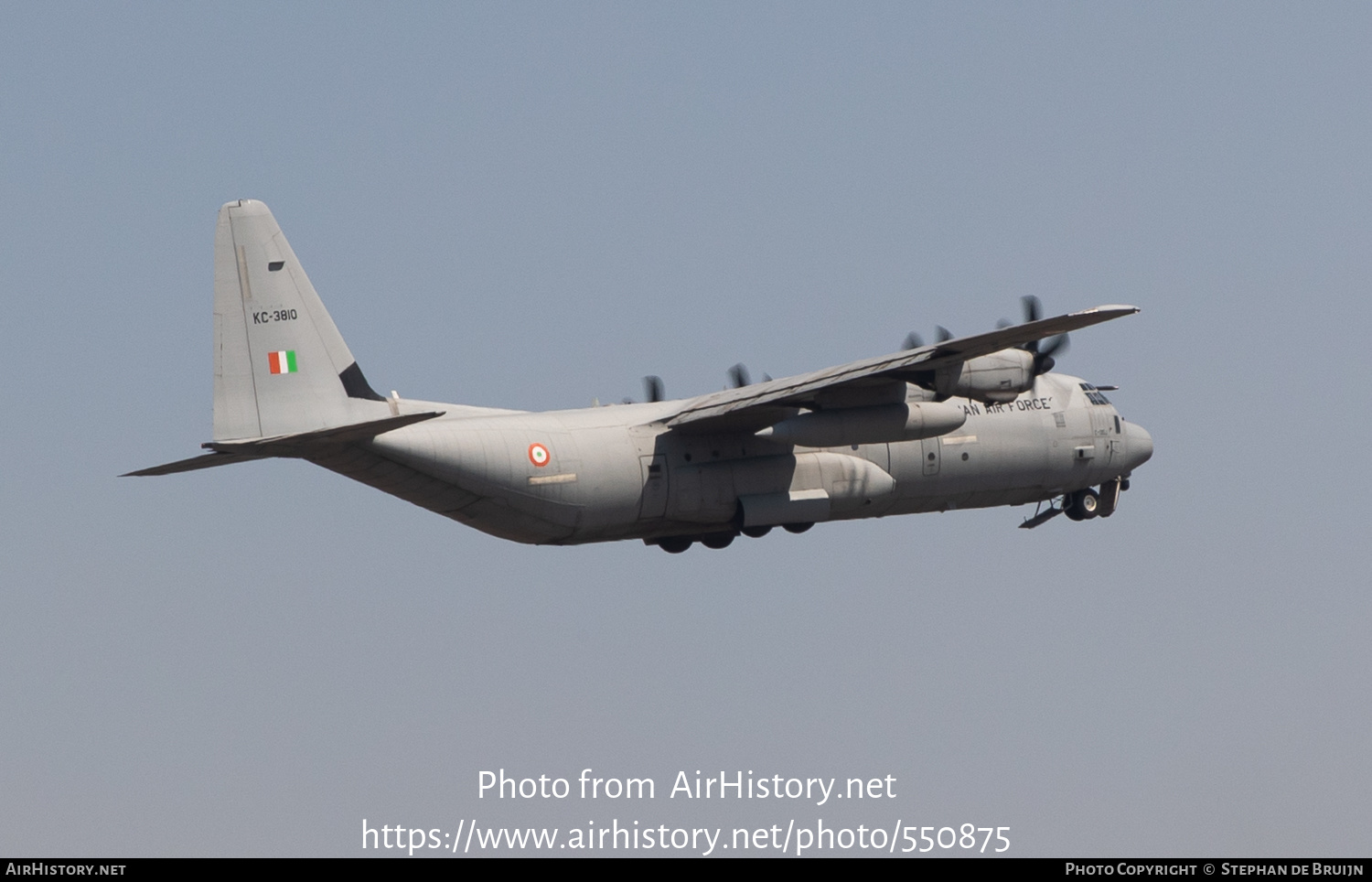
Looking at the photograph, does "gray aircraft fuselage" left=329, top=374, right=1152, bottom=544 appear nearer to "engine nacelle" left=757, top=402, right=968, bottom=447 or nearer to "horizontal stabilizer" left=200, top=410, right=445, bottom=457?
"engine nacelle" left=757, top=402, right=968, bottom=447

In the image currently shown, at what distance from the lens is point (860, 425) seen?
32562mm

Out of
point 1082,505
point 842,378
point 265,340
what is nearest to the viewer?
point 265,340

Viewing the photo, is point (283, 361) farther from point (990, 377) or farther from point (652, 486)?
point (990, 377)

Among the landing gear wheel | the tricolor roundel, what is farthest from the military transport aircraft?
the landing gear wheel

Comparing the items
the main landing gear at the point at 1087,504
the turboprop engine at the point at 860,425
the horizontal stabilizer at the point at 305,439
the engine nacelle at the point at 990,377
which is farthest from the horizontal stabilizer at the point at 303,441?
the main landing gear at the point at 1087,504

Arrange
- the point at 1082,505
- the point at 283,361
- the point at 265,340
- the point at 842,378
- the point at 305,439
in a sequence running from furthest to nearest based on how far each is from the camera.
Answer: the point at 1082,505, the point at 842,378, the point at 283,361, the point at 265,340, the point at 305,439

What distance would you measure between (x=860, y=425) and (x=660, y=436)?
10.7 feet

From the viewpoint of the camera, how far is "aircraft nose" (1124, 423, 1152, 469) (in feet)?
126

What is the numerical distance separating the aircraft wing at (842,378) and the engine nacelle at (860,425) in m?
0.36

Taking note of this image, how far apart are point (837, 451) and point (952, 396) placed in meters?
2.32

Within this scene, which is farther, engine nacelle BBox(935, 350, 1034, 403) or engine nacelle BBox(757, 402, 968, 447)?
engine nacelle BBox(935, 350, 1034, 403)

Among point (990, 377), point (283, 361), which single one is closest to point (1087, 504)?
point (990, 377)

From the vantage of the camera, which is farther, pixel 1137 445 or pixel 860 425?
pixel 1137 445

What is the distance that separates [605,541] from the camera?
1303 inches
